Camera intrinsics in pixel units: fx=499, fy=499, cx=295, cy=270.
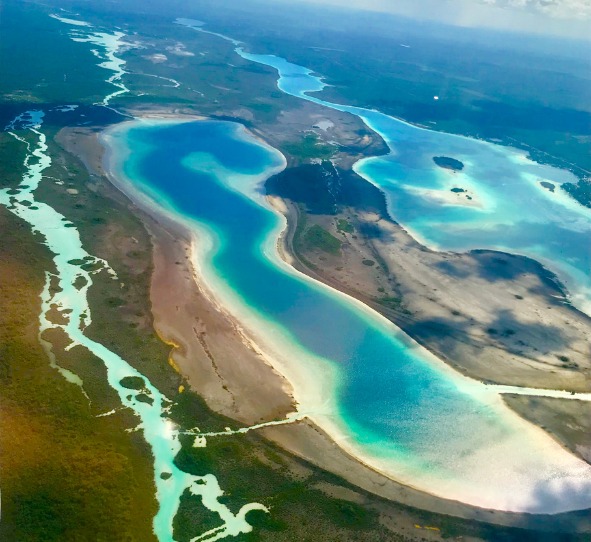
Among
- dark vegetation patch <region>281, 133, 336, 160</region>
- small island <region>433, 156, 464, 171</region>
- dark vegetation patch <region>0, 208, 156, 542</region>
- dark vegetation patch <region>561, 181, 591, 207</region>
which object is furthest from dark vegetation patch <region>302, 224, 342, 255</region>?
dark vegetation patch <region>561, 181, 591, 207</region>

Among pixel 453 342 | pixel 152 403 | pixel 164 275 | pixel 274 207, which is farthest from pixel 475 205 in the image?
pixel 152 403

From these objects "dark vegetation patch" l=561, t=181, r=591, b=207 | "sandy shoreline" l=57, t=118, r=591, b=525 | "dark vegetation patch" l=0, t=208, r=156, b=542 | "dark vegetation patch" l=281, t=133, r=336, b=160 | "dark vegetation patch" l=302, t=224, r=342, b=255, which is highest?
"dark vegetation patch" l=561, t=181, r=591, b=207

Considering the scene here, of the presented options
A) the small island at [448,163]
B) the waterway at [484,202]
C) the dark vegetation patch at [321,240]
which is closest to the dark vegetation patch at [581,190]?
the waterway at [484,202]

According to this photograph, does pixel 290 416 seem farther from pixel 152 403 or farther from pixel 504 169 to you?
pixel 504 169

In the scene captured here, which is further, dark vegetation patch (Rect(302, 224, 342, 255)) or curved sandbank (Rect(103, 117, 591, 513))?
dark vegetation patch (Rect(302, 224, 342, 255))

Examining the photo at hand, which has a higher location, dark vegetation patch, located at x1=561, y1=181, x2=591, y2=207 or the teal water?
dark vegetation patch, located at x1=561, y1=181, x2=591, y2=207

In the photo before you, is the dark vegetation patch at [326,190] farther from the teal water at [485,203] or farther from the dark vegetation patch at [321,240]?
the dark vegetation patch at [321,240]

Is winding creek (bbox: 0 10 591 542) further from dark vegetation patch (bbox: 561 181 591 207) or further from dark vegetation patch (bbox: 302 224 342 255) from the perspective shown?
dark vegetation patch (bbox: 561 181 591 207)
